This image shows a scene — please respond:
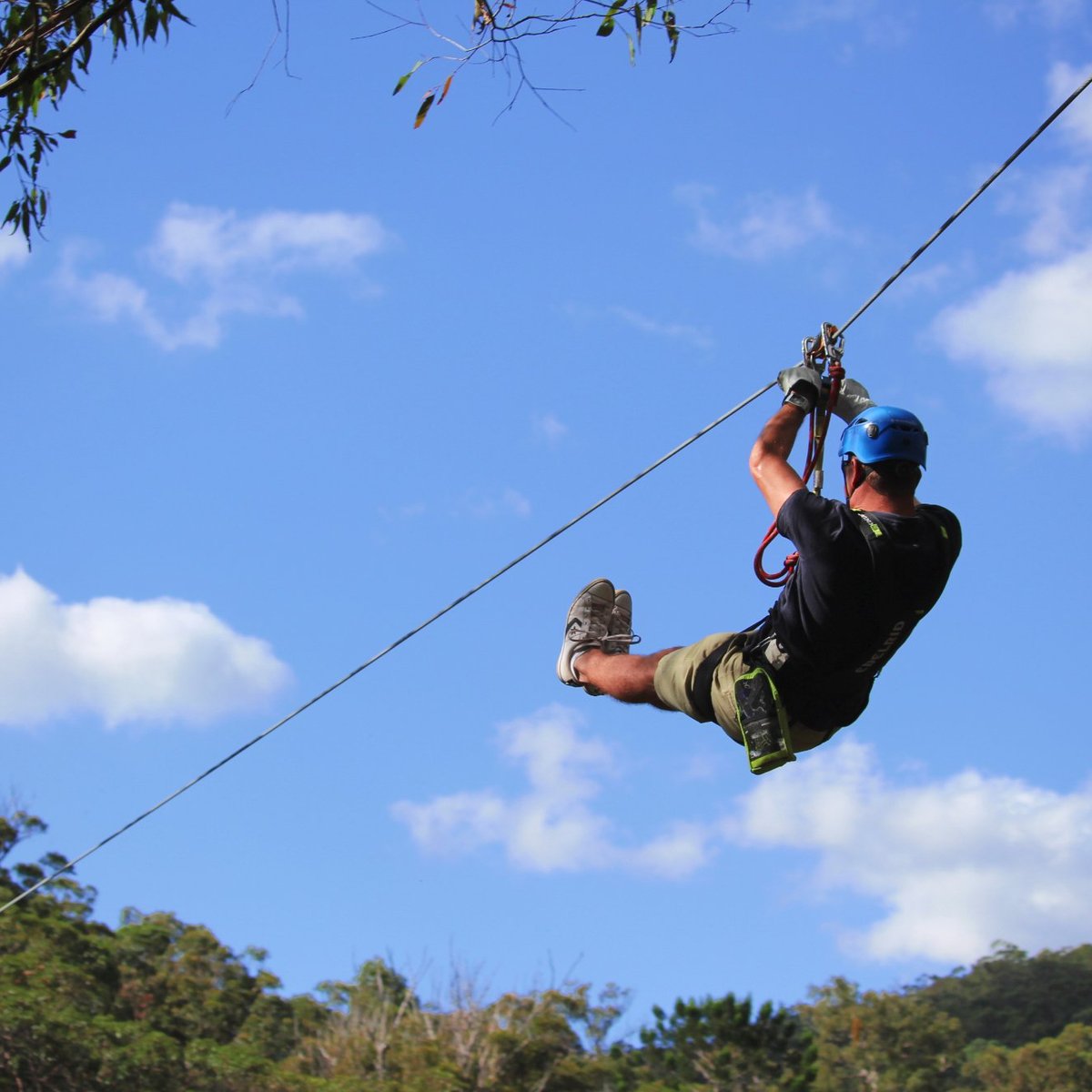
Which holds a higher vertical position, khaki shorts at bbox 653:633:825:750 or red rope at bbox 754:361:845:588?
red rope at bbox 754:361:845:588

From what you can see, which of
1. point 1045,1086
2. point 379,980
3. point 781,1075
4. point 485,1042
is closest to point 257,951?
point 379,980

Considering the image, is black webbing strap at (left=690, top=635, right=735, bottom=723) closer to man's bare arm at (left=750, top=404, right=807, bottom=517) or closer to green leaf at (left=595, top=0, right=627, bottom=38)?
man's bare arm at (left=750, top=404, right=807, bottom=517)

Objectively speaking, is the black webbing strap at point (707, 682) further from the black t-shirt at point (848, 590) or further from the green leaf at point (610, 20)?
the green leaf at point (610, 20)

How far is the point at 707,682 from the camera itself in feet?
14.2

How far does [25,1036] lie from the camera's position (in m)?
16.1

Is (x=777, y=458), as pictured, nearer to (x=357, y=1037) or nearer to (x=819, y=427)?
(x=819, y=427)

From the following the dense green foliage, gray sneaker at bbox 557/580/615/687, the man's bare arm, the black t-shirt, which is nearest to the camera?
the black t-shirt

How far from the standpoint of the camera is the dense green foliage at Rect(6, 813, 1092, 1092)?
55.7 feet

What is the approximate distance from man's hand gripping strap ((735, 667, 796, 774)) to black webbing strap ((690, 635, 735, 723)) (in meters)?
0.15

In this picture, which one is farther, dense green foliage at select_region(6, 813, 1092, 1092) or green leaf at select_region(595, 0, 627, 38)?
dense green foliage at select_region(6, 813, 1092, 1092)

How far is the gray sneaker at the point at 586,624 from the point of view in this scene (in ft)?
15.9

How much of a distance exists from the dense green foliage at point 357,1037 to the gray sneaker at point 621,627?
13106 mm

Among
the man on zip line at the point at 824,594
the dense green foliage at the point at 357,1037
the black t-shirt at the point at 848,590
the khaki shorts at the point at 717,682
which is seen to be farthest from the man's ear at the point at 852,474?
the dense green foliage at the point at 357,1037

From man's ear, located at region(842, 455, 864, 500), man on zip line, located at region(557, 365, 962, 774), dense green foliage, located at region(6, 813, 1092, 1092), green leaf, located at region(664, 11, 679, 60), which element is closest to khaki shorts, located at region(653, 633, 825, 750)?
man on zip line, located at region(557, 365, 962, 774)
